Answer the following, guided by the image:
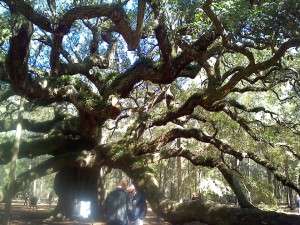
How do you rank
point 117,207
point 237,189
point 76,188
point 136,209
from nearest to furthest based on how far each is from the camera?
A: point 117,207 → point 136,209 → point 237,189 → point 76,188

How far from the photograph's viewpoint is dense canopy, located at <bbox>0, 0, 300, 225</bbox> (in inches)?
346

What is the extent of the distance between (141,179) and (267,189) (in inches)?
192

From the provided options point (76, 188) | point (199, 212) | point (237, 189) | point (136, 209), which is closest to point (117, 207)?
point (136, 209)

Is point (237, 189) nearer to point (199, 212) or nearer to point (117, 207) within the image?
point (199, 212)

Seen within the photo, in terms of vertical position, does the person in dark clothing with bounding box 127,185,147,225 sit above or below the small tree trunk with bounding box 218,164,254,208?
below

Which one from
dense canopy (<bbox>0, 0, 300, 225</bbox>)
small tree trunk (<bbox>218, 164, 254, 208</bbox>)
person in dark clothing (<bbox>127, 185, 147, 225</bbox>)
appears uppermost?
dense canopy (<bbox>0, 0, 300, 225</bbox>)

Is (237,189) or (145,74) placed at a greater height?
(145,74)

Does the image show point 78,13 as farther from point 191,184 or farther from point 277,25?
point 191,184

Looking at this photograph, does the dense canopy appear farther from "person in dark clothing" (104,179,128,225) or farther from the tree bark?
"person in dark clothing" (104,179,128,225)

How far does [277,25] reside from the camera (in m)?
8.12

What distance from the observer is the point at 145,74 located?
12.1 metres

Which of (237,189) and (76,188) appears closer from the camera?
(237,189)

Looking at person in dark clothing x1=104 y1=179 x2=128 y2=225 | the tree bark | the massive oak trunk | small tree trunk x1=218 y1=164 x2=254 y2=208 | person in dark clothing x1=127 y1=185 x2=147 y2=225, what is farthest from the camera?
the massive oak trunk

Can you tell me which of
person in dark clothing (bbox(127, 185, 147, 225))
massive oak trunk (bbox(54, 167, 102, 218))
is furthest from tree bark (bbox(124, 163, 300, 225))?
person in dark clothing (bbox(127, 185, 147, 225))
